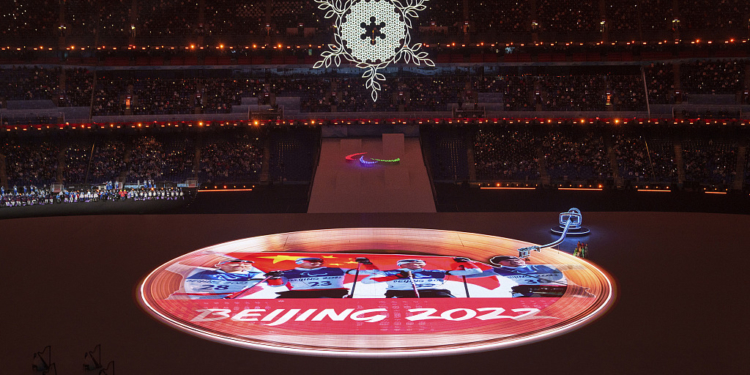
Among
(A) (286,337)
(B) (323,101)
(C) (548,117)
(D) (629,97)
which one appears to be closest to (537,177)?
(C) (548,117)

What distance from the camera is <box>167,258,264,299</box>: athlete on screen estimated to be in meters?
14.2

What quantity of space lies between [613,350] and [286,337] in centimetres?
616

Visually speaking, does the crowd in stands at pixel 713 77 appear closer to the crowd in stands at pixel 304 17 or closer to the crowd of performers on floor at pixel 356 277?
the crowd in stands at pixel 304 17

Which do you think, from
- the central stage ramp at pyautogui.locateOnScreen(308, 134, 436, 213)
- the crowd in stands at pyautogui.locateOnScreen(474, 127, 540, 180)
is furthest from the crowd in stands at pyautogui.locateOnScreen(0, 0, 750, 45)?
the central stage ramp at pyautogui.locateOnScreen(308, 134, 436, 213)

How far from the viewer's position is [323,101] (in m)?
38.3

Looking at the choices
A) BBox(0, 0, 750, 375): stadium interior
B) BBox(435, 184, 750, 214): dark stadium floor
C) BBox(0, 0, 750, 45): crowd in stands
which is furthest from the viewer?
BBox(0, 0, 750, 45): crowd in stands

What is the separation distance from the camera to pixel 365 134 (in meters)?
35.9

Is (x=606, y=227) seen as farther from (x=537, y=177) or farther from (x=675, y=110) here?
(x=675, y=110)

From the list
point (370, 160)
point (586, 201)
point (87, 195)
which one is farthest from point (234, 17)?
point (586, 201)

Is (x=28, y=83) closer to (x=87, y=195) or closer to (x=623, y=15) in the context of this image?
(x=87, y=195)

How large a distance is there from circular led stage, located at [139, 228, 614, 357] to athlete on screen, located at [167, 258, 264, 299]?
3 cm

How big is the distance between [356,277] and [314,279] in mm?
1091

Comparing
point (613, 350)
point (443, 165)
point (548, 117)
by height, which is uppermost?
point (548, 117)

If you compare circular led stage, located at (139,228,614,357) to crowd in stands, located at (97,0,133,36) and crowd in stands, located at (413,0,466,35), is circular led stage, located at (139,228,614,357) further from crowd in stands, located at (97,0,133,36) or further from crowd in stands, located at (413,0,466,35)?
crowd in stands, located at (97,0,133,36)
